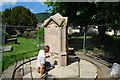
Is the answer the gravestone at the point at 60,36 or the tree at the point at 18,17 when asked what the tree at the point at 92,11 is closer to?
the gravestone at the point at 60,36

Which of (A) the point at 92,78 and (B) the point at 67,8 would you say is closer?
(A) the point at 92,78

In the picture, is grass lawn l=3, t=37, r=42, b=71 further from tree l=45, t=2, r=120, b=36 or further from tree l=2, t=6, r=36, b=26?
tree l=2, t=6, r=36, b=26

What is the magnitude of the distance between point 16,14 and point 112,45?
1239 inches

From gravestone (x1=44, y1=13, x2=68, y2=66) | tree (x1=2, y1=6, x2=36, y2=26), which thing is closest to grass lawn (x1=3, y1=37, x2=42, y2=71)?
gravestone (x1=44, y1=13, x2=68, y2=66)

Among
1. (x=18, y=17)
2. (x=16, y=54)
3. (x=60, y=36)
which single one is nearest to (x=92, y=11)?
(x=60, y=36)

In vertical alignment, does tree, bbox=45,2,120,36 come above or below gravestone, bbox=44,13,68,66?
above

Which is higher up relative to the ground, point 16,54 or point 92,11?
point 92,11

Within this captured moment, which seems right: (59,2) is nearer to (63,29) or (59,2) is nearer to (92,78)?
(63,29)

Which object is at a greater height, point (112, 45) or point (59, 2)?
point (59, 2)

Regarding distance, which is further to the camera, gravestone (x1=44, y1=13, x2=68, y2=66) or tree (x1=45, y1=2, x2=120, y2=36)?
tree (x1=45, y1=2, x2=120, y2=36)

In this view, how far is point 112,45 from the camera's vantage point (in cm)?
1177

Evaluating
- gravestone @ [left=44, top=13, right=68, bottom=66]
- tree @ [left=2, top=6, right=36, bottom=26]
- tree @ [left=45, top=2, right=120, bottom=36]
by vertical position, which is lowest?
gravestone @ [left=44, top=13, right=68, bottom=66]

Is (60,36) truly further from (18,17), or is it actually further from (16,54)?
(18,17)

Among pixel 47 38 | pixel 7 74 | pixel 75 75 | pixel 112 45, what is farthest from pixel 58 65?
pixel 112 45
